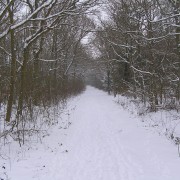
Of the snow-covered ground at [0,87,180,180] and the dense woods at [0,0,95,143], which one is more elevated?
the dense woods at [0,0,95,143]

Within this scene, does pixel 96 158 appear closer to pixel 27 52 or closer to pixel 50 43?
pixel 27 52

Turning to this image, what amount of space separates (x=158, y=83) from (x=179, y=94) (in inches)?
55.8

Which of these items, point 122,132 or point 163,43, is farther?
point 163,43

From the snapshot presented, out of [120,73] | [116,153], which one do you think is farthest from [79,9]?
[120,73]

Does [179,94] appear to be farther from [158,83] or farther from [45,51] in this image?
[45,51]

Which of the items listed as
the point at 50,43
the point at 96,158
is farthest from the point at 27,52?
the point at 50,43

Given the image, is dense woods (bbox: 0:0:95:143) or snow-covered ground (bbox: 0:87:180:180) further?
dense woods (bbox: 0:0:95:143)

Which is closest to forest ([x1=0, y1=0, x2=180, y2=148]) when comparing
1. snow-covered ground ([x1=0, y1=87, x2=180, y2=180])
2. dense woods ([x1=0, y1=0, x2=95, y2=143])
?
dense woods ([x1=0, y1=0, x2=95, y2=143])

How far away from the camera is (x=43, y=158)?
657 cm

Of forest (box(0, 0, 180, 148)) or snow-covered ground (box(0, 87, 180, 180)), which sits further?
forest (box(0, 0, 180, 148))

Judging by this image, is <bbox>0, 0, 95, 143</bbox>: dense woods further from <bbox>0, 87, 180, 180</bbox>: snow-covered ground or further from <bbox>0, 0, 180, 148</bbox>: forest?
<bbox>0, 87, 180, 180</bbox>: snow-covered ground

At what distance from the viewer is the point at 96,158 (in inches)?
254

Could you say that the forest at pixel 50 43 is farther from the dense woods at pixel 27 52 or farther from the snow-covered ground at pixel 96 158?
the snow-covered ground at pixel 96 158

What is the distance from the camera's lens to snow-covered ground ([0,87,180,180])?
530cm
